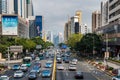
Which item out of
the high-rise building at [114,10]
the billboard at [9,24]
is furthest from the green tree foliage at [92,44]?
the billboard at [9,24]

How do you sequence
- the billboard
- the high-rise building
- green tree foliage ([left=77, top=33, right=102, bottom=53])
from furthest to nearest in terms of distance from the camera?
green tree foliage ([left=77, top=33, right=102, bottom=53]) → the high-rise building → the billboard

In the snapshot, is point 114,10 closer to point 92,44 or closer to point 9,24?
point 92,44

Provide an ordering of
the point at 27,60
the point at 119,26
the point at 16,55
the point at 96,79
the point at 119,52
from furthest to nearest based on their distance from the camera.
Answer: the point at 16,55 → the point at 119,52 → the point at 119,26 → the point at 27,60 → the point at 96,79

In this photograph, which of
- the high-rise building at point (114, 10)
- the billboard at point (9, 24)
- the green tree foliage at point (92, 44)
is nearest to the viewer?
the billboard at point (9, 24)

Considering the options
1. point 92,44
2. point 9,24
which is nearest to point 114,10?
point 92,44

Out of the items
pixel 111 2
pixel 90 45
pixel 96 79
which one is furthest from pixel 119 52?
pixel 96 79

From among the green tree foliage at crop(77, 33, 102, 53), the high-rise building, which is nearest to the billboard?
the high-rise building

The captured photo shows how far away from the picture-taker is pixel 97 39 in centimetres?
13225

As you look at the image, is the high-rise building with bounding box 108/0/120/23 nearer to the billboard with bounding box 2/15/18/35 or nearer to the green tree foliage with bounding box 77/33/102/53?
the green tree foliage with bounding box 77/33/102/53

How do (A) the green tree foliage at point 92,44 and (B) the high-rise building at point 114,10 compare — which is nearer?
(B) the high-rise building at point 114,10

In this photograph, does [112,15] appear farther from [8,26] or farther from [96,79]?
[96,79]

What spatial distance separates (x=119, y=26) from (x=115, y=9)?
14675mm

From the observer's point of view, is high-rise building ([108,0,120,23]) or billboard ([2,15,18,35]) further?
high-rise building ([108,0,120,23])

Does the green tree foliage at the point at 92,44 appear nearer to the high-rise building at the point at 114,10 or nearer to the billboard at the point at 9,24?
the high-rise building at the point at 114,10
